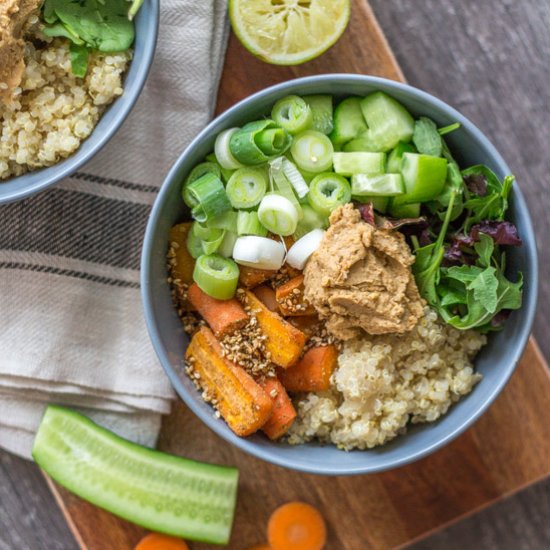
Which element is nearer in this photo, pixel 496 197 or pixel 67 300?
pixel 496 197

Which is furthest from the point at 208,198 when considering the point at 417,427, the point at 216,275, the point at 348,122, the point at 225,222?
the point at 417,427

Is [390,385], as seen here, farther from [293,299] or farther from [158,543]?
[158,543]

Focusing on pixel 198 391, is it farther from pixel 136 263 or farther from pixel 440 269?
pixel 440 269

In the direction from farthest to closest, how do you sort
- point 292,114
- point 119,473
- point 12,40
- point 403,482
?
point 403,482 < point 119,473 < point 292,114 < point 12,40

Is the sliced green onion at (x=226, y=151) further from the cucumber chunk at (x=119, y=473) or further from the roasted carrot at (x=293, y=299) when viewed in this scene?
the cucumber chunk at (x=119, y=473)

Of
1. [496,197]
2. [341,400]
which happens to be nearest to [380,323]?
[341,400]

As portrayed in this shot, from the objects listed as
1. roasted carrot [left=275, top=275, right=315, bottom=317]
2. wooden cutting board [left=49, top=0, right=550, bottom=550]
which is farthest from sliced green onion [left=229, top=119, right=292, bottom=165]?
wooden cutting board [left=49, top=0, right=550, bottom=550]

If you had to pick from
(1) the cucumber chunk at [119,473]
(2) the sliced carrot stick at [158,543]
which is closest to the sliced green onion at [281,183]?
(1) the cucumber chunk at [119,473]
